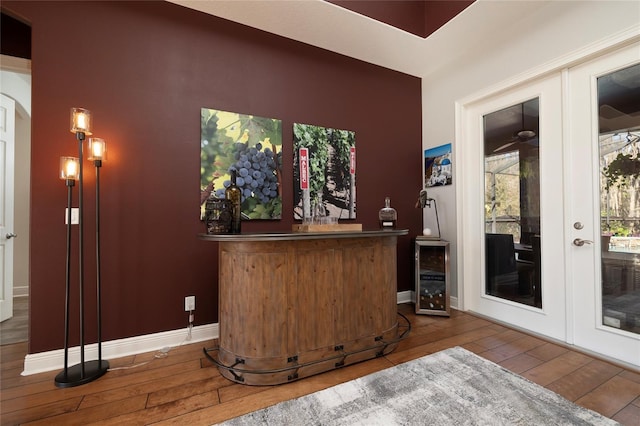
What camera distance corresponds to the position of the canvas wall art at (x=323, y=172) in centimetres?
289

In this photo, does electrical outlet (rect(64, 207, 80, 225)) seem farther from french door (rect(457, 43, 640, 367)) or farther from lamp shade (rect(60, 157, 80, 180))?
french door (rect(457, 43, 640, 367))

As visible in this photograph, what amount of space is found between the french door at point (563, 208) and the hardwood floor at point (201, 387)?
0.36 metres

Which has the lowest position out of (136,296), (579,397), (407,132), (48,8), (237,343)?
(579,397)

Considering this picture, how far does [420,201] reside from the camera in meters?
3.22

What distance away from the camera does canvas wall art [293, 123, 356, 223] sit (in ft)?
9.48

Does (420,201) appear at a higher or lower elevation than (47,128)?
lower

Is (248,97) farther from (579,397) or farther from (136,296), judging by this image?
(579,397)

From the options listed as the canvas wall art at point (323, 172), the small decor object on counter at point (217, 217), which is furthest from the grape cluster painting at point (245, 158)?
the small decor object on counter at point (217, 217)

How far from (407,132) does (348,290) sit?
2.49 m

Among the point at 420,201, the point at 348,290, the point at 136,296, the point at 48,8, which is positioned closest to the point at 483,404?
the point at 348,290

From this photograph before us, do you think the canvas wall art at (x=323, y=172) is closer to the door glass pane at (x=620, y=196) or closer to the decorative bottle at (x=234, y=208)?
the decorative bottle at (x=234, y=208)

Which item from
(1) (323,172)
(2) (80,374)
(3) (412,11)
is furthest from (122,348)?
(3) (412,11)

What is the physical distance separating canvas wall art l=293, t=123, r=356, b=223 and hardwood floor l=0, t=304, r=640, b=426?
59.9 inches

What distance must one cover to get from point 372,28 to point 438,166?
1776mm
